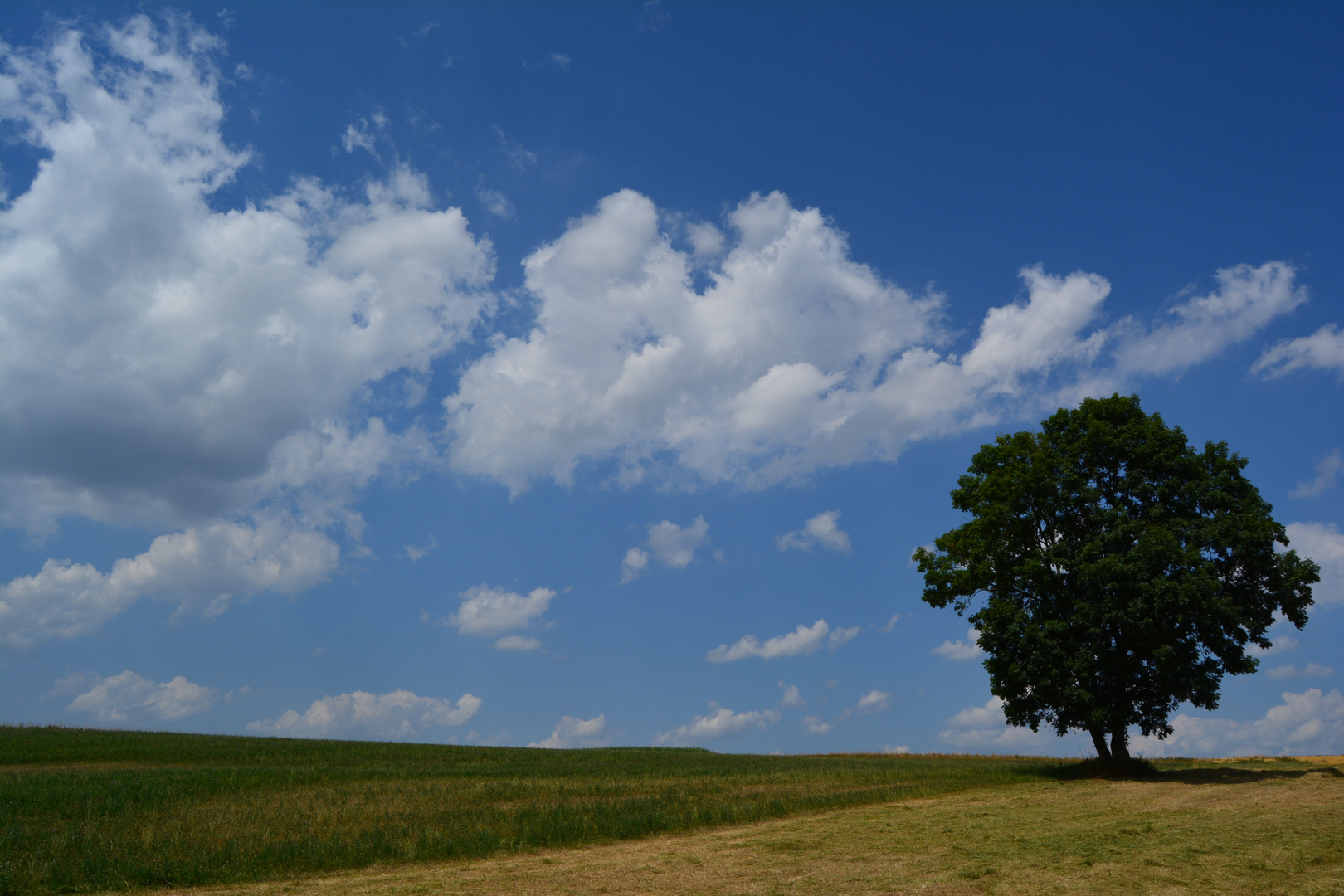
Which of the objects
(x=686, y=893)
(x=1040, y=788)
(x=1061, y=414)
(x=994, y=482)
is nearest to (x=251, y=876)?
(x=686, y=893)

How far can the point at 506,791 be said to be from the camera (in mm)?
29484

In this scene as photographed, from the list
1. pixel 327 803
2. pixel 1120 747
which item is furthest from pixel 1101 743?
pixel 327 803

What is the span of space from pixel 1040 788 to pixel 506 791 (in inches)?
795

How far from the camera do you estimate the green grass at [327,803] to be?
56.8 ft

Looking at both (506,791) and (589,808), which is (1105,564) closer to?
(589,808)

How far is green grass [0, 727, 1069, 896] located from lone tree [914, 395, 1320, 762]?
17.6ft

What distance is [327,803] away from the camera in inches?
1048

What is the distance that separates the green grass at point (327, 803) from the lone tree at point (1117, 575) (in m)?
5.38

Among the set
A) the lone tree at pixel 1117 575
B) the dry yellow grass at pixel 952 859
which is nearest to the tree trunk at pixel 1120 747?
the lone tree at pixel 1117 575

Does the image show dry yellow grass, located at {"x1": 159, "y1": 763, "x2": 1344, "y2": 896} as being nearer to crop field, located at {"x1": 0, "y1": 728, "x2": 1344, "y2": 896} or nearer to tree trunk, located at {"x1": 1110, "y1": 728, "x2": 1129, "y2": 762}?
crop field, located at {"x1": 0, "y1": 728, "x2": 1344, "y2": 896}

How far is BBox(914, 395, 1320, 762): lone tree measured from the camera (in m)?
31.9

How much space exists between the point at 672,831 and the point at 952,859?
26.4 feet

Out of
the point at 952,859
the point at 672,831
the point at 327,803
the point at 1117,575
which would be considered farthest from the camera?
the point at 1117,575

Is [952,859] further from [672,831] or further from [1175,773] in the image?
[1175,773]
